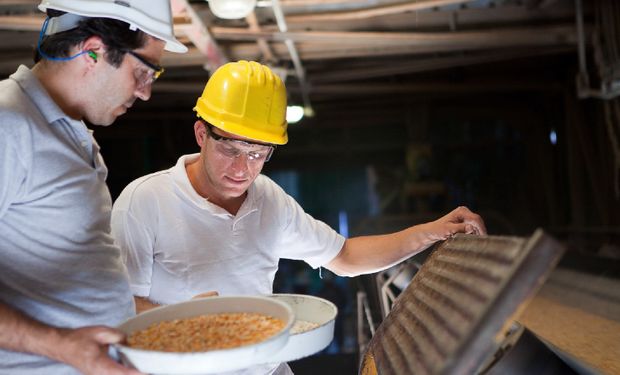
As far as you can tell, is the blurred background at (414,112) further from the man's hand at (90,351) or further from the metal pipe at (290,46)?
the man's hand at (90,351)

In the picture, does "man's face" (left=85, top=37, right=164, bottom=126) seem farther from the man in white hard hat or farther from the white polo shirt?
the white polo shirt

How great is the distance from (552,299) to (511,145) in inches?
147

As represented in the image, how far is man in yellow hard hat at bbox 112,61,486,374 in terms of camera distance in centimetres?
170

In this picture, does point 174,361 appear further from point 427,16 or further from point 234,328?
point 427,16

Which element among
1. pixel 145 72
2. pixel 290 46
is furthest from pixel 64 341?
pixel 290 46

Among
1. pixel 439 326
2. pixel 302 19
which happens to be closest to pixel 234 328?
Answer: pixel 439 326

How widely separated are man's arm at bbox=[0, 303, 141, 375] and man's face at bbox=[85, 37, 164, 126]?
0.49m

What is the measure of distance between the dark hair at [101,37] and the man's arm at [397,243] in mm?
1083

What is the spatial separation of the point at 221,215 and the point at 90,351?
833 mm

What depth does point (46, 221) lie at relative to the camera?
1.17 m

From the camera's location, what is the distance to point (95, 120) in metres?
1.30

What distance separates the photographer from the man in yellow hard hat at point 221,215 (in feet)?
5.57

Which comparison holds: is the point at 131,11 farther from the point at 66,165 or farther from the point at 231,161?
the point at 231,161

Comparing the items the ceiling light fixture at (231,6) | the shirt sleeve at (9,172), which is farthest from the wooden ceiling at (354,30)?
the shirt sleeve at (9,172)
